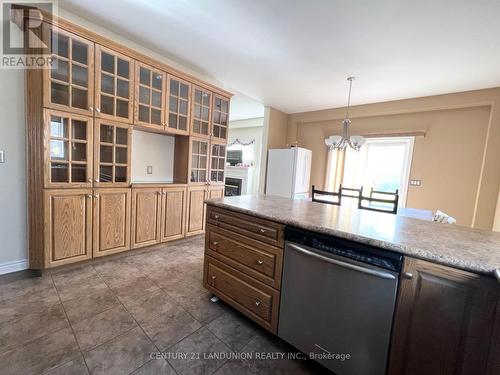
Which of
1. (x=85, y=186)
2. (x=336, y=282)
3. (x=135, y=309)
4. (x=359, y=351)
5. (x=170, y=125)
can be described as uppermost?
(x=170, y=125)

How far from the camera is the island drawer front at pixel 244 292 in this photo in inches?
58.6

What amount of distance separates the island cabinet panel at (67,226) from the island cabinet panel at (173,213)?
0.84 meters

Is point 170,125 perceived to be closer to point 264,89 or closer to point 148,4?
point 148,4

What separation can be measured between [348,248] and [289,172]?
11.7 feet

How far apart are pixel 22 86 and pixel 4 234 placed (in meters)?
1.36

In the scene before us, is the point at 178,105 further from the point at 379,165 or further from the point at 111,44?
the point at 379,165

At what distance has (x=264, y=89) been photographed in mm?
3840

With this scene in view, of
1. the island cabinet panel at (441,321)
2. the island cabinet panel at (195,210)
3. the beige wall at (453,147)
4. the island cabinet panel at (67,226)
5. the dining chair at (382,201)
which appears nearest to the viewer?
the island cabinet panel at (441,321)

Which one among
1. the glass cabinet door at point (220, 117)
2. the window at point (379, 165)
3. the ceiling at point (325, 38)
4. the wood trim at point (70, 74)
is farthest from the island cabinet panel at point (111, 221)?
the window at point (379, 165)

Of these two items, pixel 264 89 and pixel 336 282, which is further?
pixel 264 89

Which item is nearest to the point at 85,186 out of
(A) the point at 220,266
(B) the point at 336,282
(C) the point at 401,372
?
(A) the point at 220,266

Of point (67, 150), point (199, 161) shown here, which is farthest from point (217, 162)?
point (67, 150)

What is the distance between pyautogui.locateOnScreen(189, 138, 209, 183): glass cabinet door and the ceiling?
1.08 m

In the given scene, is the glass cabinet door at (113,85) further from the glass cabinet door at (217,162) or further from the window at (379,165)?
the window at (379,165)
